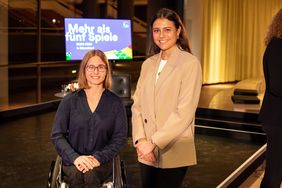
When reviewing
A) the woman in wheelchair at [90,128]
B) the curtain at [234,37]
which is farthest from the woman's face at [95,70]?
the curtain at [234,37]

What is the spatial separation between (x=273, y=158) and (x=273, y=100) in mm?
374

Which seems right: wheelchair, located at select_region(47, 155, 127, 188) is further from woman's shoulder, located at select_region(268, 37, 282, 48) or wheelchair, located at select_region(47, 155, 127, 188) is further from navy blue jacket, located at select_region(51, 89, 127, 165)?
woman's shoulder, located at select_region(268, 37, 282, 48)

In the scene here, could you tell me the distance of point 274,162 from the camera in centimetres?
262

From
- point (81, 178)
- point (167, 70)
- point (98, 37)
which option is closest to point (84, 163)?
point (81, 178)

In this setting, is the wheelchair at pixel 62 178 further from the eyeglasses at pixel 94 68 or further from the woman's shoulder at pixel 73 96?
the eyeglasses at pixel 94 68

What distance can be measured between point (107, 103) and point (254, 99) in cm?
543

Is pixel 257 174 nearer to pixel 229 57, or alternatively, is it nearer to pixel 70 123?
pixel 70 123

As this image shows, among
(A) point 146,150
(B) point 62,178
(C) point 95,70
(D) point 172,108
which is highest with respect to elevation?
(C) point 95,70

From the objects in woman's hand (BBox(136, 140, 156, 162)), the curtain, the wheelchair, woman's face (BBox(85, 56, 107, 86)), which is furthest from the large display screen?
the curtain

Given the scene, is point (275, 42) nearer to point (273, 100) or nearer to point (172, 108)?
point (273, 100)

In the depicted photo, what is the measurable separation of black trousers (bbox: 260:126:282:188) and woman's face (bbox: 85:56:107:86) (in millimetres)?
1091

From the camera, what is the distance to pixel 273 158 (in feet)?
8.58

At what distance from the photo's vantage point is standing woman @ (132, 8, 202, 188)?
6.54 ft

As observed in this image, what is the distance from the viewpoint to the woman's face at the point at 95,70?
7.20ft
